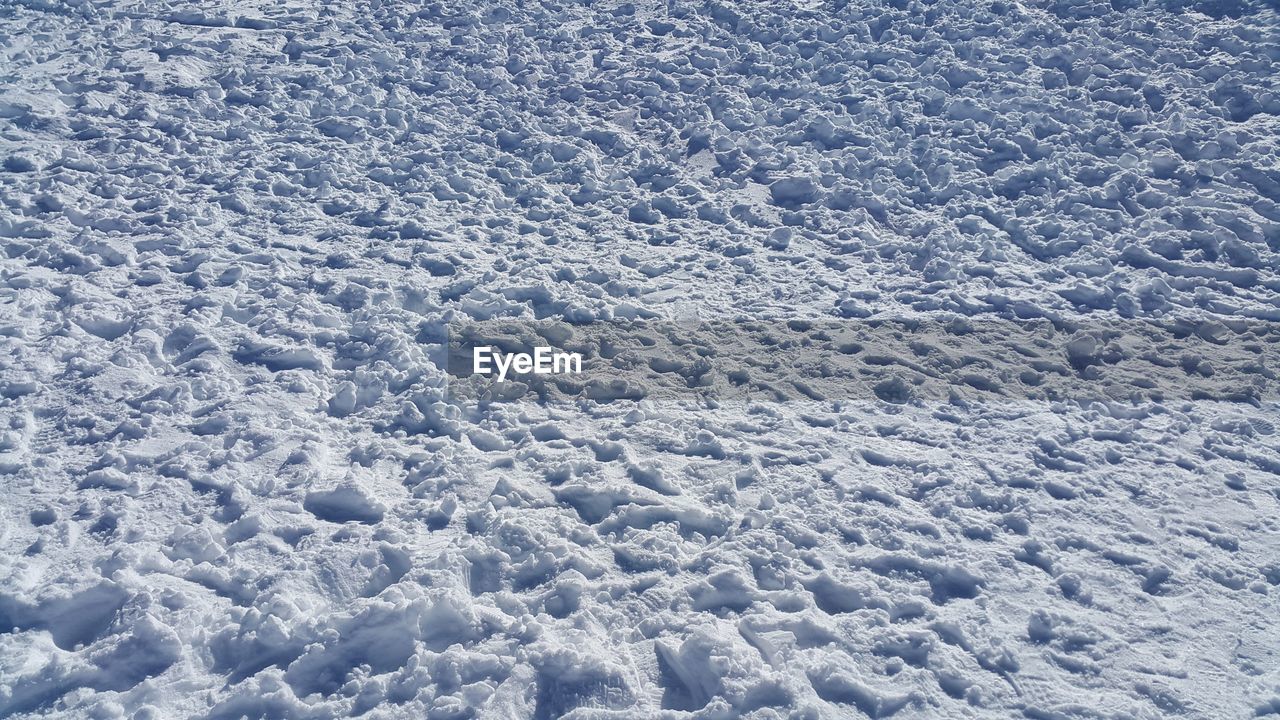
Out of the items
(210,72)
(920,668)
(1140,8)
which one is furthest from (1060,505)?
(210,72)

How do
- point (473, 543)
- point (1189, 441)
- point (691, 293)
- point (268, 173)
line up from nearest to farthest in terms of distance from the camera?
point (473, 543)
point (1189, 441)
point (691, 293)
point (268, 173)

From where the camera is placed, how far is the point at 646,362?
5062 mm

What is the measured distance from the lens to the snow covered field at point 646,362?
349cm

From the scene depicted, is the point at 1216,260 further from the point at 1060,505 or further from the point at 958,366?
the point at 1060,505

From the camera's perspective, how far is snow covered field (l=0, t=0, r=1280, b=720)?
349cm

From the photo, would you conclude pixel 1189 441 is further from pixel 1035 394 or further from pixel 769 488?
pixel 769 488

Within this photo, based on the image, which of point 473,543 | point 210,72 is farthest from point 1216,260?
point 210,72

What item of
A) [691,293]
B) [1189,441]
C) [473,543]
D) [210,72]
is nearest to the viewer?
[473,543]

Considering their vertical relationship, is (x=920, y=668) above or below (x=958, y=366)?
below

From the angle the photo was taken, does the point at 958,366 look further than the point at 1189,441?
Yes

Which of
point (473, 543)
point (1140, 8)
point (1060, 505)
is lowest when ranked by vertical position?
point (473, 543)

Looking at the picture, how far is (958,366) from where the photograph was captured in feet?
16.6

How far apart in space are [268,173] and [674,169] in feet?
9.15

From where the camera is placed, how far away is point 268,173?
6.43 m
